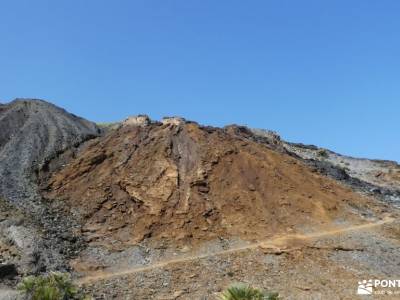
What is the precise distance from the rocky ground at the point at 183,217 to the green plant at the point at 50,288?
1089 mm

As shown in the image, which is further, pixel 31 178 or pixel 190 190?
pixel 31 178

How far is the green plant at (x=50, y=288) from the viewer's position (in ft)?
65.4

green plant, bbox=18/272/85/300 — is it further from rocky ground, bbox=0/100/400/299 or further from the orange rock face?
the orange rock face

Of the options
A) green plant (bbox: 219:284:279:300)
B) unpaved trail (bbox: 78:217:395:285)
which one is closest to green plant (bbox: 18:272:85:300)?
unpaved trail (bbox: 78:217:395:285)

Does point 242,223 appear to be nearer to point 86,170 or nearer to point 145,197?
point 145,197

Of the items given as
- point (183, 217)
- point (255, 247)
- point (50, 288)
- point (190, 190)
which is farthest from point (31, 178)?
point (255, 247)

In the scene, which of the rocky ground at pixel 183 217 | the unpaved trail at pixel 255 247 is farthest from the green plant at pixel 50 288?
the unpaved trail at pixel 255 247

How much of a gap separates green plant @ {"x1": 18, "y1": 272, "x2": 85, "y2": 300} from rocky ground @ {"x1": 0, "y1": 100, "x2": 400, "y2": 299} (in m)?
1.09

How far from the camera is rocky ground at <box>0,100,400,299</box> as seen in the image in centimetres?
2330

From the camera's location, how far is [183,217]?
28.8 metres

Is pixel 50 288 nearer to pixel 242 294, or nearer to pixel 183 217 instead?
pixel 242 294

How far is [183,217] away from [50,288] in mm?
10045

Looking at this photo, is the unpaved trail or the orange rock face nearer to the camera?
the unpaved trail

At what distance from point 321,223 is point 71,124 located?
2562 cm
